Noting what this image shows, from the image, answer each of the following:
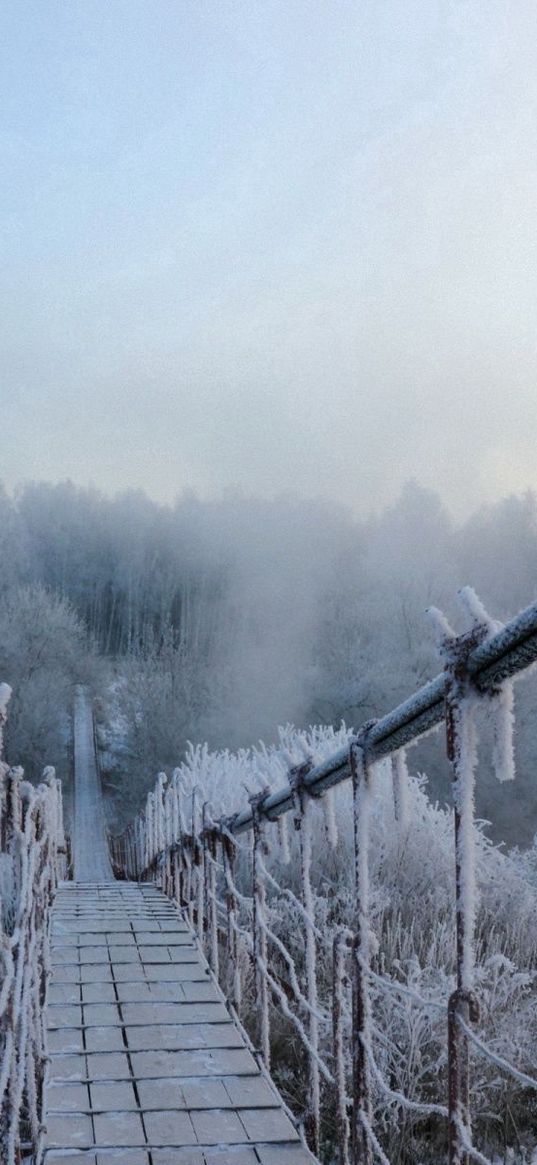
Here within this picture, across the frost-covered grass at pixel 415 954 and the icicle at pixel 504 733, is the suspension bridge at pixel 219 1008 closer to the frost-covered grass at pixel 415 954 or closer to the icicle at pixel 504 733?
the icicle at pixel 504 733

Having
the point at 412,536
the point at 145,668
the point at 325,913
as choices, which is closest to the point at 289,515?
the point at 412,536

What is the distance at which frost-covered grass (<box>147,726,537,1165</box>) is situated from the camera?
250 inches

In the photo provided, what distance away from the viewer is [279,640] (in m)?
37.9

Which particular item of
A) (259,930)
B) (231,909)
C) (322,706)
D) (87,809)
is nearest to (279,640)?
(322,706)

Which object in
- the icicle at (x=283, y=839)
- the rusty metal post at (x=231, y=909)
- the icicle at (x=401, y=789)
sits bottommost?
the rusty metal post at (x=231, y=909)

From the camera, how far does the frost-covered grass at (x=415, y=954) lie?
20.9 ft

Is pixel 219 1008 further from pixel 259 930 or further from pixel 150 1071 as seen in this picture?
pixel 150 1071

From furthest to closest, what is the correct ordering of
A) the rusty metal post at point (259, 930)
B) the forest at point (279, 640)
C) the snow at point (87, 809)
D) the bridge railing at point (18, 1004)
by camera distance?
1. the forest at point (279, 640)
2. the snow at point (87, 809)
3. the rusty metal post at point (259, 930)
4. the bridge railing at point (18, 1004)

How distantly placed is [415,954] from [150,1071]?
3.80 metres

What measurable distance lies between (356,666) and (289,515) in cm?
1831

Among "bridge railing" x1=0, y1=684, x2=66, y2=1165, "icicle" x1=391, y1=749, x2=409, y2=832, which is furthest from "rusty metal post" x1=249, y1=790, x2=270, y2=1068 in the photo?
"icicle" x1=391, y1=749, x2=409, y2=832

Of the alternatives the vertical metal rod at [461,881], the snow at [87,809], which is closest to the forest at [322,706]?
the snow at [87,809]

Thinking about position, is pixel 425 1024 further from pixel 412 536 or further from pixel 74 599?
pixel 74 599

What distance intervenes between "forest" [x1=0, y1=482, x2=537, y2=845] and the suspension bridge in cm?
2169
